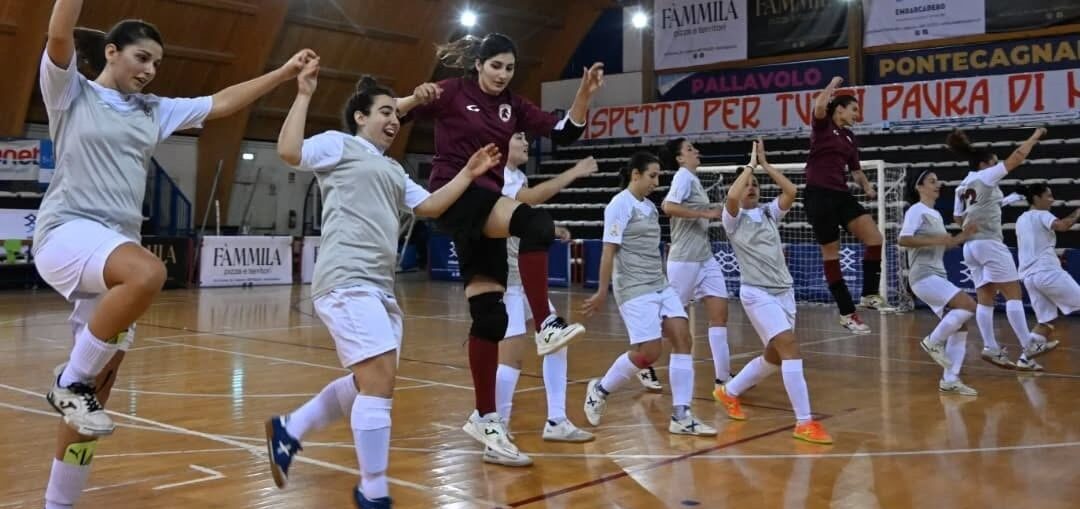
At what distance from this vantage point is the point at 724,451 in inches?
194

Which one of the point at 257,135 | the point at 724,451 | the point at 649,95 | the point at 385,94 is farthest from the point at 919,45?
the point at 385,94

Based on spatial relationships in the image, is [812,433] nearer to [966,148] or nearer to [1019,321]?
[966,148]

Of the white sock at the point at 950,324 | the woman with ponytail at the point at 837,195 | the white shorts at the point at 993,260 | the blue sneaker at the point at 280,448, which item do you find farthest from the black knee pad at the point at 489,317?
the white shorts at the point at 993,260

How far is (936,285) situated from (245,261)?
14180 millimetres

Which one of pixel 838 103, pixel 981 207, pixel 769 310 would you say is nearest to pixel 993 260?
pixel 981 207

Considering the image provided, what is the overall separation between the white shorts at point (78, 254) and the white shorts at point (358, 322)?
0.75 m

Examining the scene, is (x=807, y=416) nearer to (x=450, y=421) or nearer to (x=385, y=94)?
(x=450, y=421)

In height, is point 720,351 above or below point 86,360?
below

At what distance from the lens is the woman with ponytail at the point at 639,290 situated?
5.57 m

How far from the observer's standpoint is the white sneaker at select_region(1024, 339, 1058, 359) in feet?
26.8

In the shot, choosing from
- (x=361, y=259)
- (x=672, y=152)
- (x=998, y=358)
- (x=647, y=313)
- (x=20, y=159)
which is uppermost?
(x=20, y=159)

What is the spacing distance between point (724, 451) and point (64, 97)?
3439 mm

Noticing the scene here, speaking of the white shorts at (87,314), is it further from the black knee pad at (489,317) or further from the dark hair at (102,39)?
the black knee pad at (489,317)

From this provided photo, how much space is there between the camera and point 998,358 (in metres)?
8.00
